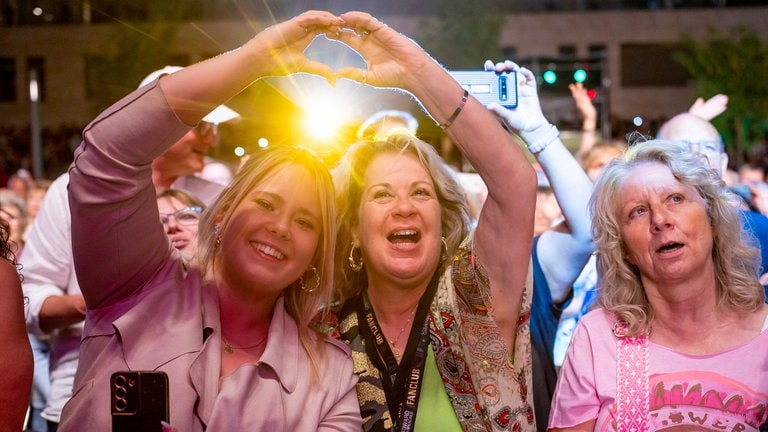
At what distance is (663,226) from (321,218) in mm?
1051

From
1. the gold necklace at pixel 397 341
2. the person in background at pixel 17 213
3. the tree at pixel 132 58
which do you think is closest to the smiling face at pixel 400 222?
the gold necklace at pixel 397 341

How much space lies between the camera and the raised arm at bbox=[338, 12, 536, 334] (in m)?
2.29

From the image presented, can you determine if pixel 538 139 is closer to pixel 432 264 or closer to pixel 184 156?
pixel 432 264

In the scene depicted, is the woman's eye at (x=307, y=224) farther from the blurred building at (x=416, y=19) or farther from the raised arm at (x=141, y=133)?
the blurred building at (x=416, y=19)

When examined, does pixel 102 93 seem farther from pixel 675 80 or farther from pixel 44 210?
pixel 44 210

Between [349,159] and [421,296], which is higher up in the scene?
[349,159]

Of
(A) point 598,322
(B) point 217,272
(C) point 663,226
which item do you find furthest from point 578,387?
(B) point 217,272

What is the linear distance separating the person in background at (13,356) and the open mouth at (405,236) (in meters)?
1.19

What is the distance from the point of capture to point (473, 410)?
8.04 feet

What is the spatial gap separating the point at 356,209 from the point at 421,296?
379mm

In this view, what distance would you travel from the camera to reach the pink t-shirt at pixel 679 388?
94.5 inches

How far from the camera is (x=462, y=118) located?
230 centimetres

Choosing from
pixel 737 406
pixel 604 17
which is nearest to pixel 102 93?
pixel 604 17

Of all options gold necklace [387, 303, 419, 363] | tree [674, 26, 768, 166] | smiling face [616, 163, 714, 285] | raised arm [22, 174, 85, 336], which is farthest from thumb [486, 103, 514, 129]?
tree [674, 26, 768, 166]
